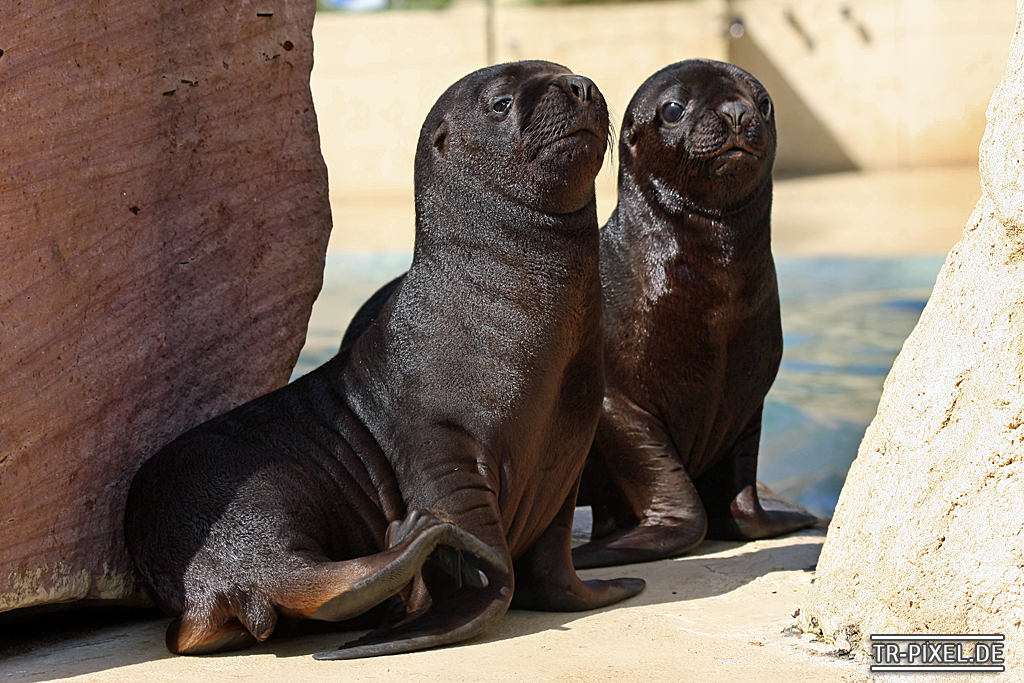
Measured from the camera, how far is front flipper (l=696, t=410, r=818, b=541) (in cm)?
502

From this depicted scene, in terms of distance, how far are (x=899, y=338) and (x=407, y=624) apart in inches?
357

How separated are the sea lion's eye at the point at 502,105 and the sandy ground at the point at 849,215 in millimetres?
11962

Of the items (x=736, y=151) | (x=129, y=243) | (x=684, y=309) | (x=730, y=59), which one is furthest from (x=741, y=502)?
(x=730, y=59)

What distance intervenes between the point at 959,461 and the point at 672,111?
2.20 metres

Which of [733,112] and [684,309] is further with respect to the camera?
[684,309]

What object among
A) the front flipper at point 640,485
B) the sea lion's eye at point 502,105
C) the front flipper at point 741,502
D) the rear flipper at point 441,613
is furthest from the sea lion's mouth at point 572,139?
the front flipper at point 741,502

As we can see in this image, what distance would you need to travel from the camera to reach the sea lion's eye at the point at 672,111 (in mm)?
4871

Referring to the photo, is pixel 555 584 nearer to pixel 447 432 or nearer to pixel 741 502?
pixel 447 432

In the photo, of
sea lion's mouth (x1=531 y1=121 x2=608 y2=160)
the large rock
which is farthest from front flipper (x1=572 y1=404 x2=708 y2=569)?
sea lion's mouth (x1=531 y1=121 x2=608 y2=160)

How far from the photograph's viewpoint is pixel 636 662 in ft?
10.4

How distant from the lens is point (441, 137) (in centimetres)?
384

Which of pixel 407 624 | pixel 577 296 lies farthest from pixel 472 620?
pixel 577 296

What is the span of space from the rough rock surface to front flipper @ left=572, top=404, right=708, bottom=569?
1364 mm

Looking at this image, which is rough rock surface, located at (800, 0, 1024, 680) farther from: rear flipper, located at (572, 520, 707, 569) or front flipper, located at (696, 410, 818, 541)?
front flipper, located at (696, 410, 818, 541)
